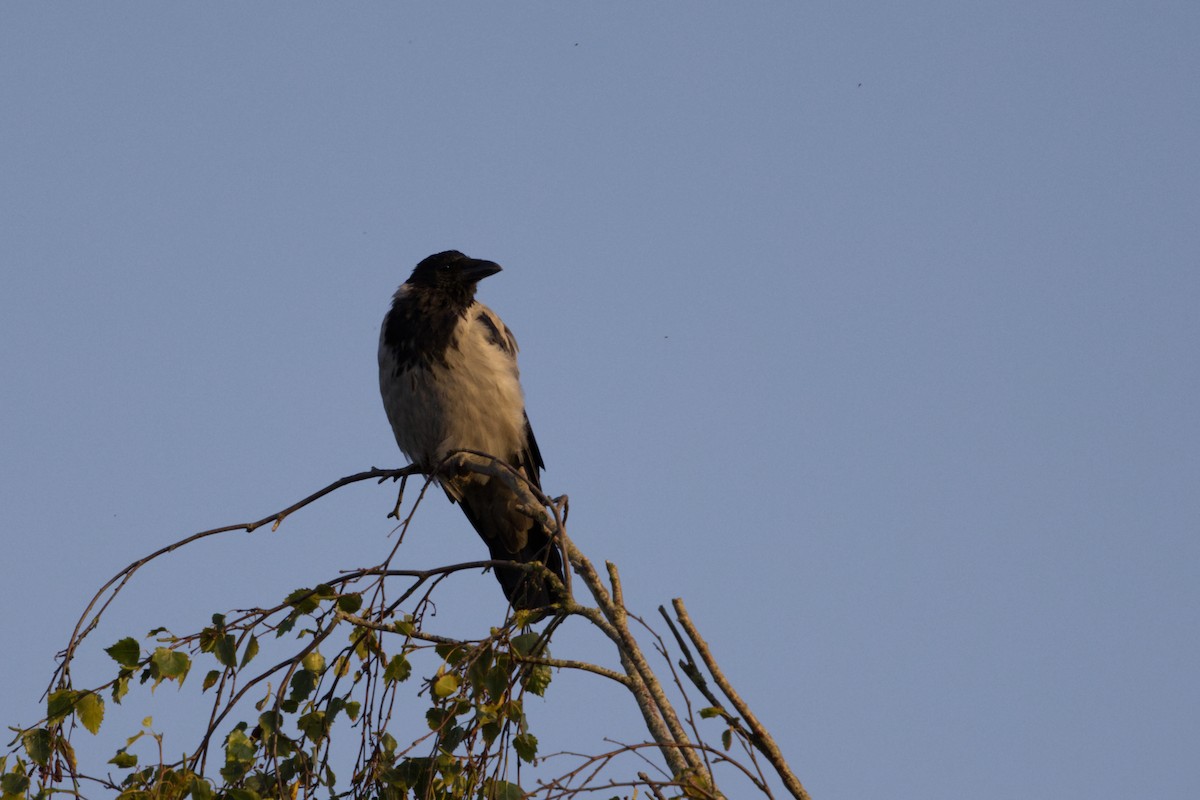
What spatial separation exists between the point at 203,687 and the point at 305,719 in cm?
24

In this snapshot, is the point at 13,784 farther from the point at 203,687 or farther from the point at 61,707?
the point at 203,687

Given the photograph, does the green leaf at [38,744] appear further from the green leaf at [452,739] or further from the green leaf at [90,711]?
the green leaf at [452,739]

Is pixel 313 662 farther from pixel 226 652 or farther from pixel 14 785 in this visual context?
pixel 14 785

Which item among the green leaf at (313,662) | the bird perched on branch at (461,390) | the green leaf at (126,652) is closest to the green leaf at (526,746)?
the green leaf at (313,662)

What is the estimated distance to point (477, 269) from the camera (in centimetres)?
660

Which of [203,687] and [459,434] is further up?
[459,434]

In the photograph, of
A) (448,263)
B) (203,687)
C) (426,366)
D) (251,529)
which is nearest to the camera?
(203,687)

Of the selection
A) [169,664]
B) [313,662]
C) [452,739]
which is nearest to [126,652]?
[169,664]

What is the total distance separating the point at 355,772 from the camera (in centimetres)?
305

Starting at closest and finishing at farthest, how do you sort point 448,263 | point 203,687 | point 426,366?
point 203,687, point 426,366, point 448,263

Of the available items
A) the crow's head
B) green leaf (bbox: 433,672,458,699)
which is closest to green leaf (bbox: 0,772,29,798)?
green leaf (bbox: 433,672,458,699)

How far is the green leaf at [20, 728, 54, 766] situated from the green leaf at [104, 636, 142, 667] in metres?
0.22

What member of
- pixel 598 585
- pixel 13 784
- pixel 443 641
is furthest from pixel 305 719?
pixel 598 585

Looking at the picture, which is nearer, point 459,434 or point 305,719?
point 305,719
